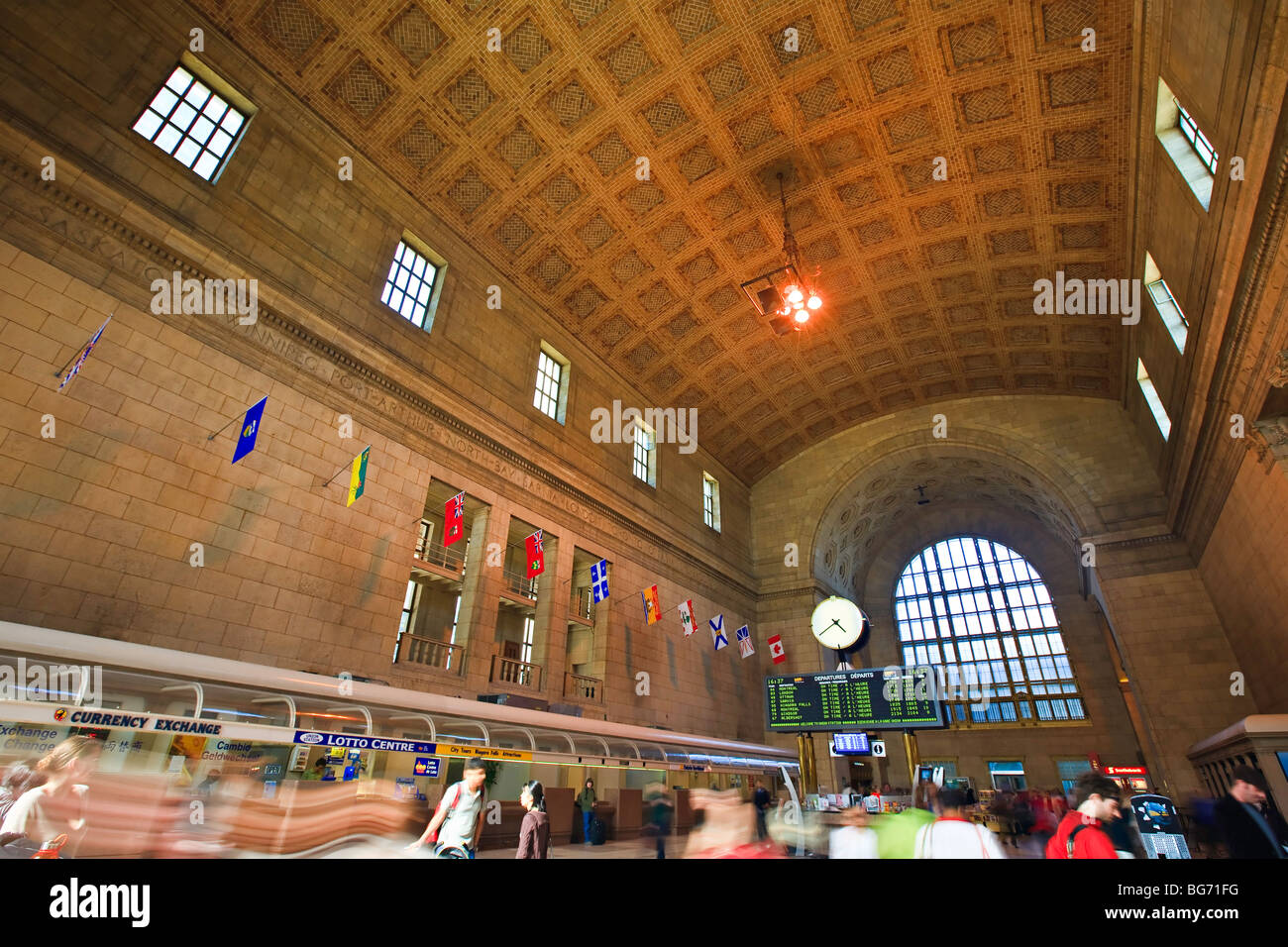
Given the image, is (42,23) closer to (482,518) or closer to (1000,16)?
(482,518)

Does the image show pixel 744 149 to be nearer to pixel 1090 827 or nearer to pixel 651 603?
pixel 651 603

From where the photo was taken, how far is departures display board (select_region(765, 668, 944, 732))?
7.41 metres

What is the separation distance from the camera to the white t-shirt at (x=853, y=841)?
3.95 metres

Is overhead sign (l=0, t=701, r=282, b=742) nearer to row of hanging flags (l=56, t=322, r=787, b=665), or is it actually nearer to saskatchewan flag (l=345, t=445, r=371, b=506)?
row of hanging flags (l=56, t=322, r=787, b=665)

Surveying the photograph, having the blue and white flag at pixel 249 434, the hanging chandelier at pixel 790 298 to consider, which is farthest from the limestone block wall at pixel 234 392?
the hanging chandelier at pixel 790 298

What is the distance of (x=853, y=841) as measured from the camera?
3.99m

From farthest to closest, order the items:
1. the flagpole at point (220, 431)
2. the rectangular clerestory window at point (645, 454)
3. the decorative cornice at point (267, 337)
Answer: the rectangular clerestory window at point (645, 454), the flagpole at point (220, 431), the decorative cornice at point (267, 337)

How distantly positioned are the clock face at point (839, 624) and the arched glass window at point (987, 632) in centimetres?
2126

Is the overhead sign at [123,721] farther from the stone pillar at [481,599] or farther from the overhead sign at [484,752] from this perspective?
the stone pillar at [481,599]

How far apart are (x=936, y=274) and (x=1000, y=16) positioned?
24.2 feet

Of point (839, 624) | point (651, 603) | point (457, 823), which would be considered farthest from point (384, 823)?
point (651, 603)

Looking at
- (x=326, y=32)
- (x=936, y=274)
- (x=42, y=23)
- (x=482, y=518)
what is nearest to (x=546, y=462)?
(x=482, y=518)

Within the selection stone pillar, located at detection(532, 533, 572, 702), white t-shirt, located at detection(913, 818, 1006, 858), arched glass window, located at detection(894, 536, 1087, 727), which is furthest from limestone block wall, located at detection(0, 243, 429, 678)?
→ arched glass window, located at detection(894, 536, 1087, 727)
